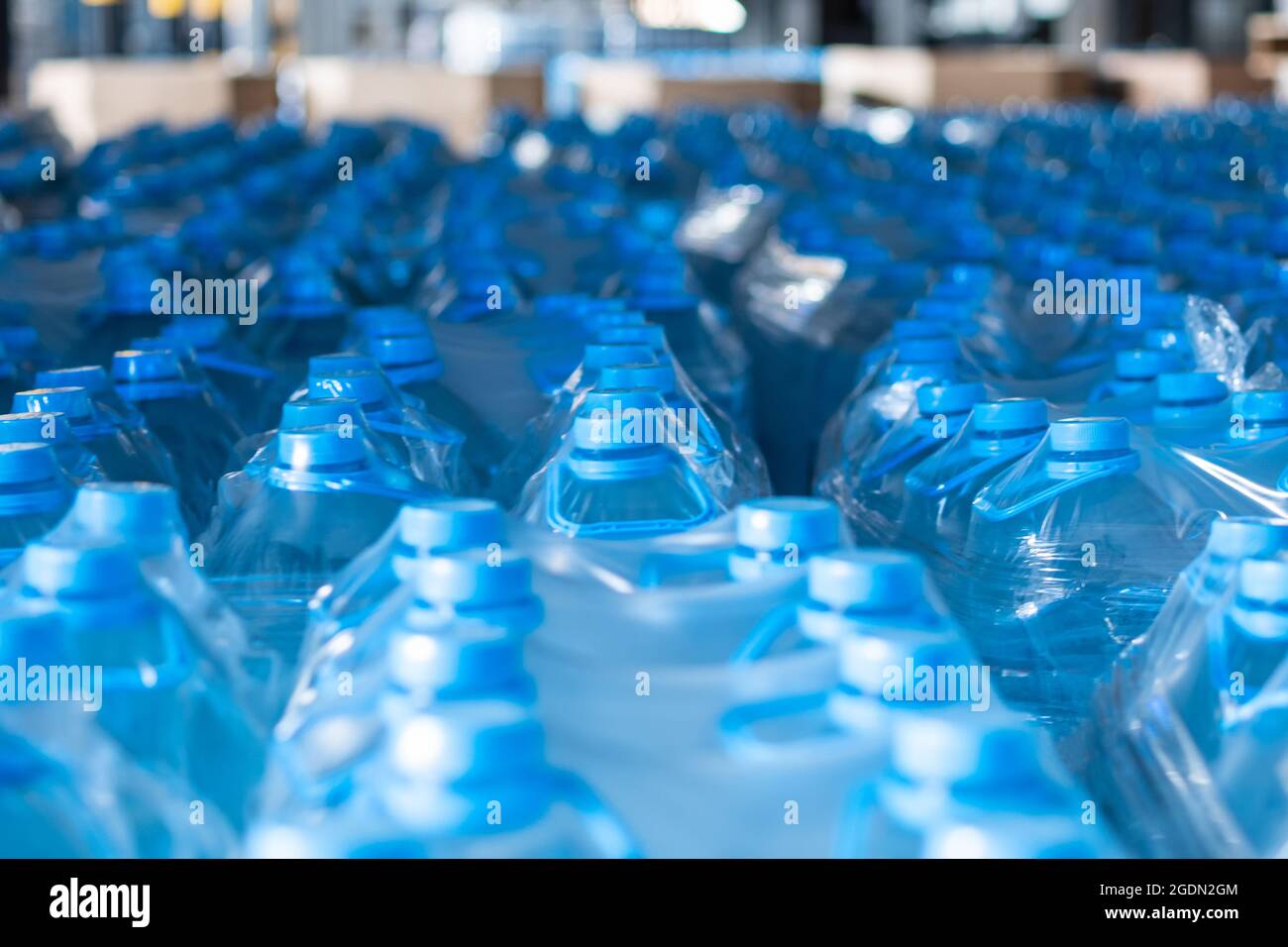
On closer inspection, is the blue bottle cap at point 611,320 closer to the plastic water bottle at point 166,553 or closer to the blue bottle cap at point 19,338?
the blue bottle cap at point 19,338

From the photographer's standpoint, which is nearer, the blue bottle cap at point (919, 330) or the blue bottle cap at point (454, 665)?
the blue bottle cap at point (454, 665)

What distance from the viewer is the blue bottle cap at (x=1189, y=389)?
6.09 ft

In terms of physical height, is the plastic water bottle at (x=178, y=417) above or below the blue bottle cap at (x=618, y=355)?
below

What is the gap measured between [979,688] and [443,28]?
2252 centimetres

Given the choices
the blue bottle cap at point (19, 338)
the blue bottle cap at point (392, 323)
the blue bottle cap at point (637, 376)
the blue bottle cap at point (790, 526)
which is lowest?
the blue bottle cap at point (19, 338)

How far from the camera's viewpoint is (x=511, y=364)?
2.34 meters

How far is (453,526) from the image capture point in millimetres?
1115

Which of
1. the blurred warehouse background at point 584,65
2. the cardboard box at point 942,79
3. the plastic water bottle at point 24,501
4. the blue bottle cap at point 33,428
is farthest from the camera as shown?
the cardboard box at point 942,79

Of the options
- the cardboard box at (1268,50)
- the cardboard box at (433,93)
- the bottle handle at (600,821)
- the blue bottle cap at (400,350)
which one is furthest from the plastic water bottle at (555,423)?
the cardboard box at (1268,50)

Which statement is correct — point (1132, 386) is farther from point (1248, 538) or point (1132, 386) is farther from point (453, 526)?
point (453, 526)

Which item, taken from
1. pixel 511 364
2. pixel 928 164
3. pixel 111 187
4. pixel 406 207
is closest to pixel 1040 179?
pixel 928 164

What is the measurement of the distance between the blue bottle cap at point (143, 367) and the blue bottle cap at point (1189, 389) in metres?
1.15
